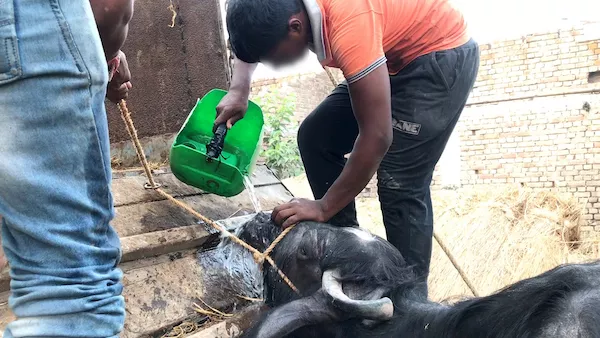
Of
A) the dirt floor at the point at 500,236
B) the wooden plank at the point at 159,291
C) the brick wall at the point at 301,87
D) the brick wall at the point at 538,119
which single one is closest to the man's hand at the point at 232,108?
the wooden plank at the point at 159,291

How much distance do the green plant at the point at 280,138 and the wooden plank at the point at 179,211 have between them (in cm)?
808

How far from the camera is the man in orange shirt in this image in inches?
98.9

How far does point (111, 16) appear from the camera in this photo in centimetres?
169

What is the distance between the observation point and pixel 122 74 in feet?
9.08

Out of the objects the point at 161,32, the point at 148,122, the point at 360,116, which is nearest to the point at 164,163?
the point at 148,122

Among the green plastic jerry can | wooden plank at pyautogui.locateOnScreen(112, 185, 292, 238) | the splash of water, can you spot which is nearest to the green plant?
wooden plank at pyautogui.locateOnScreen(112, 185, 292, 238)

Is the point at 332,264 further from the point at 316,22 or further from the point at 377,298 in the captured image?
the point at 316,22

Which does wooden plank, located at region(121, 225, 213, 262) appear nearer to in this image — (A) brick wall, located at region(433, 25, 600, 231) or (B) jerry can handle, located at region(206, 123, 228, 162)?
(B) jerry can handle, located at region(206, 123, 228, 162)

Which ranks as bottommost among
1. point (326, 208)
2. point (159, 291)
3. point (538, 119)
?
point (538, 119)

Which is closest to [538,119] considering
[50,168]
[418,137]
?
[418,137]

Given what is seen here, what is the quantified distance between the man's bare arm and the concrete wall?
240 cm

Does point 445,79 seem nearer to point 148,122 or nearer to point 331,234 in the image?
point 331,234

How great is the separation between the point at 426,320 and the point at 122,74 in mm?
1796

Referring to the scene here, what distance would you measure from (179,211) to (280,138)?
29.4 feet
